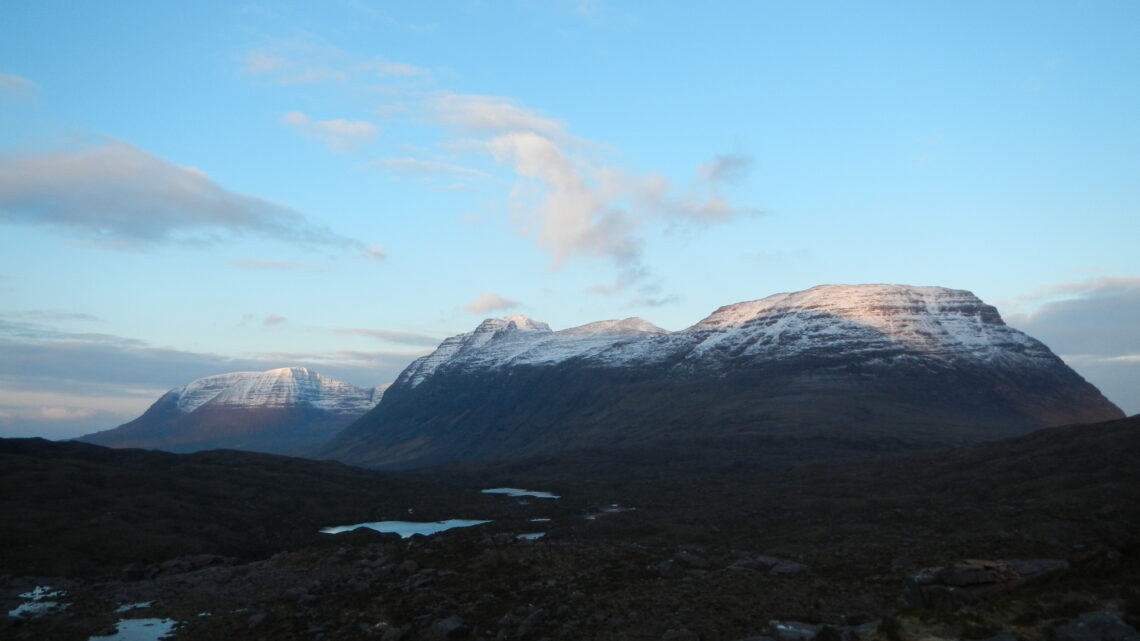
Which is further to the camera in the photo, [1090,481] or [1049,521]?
[1090,481]

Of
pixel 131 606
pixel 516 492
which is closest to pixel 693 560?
pixel 131 606

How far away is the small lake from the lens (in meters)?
69.1

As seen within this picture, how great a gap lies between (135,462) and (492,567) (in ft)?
214

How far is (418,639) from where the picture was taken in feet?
93.5

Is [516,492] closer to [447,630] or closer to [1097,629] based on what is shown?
[447,630]

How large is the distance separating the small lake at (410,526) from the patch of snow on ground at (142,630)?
31861mm

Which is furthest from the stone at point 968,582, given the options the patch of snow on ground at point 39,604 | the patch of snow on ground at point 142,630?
the patch of snow on ground at point 39,604

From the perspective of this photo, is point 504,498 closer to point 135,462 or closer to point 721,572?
point 135,462

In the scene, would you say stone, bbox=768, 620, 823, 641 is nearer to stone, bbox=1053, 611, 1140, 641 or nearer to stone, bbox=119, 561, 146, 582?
stone, bbox=1053, 611, 1140, 641

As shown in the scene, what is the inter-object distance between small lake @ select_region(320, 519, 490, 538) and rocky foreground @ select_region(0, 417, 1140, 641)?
2.14 metres

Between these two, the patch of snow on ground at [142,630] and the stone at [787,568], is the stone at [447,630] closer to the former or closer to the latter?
the patch of snow on ground at [142,630]

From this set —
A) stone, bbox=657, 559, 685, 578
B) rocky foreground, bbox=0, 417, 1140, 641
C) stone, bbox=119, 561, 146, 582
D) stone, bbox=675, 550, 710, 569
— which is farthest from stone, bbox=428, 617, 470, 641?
stone, bbox=119, 561, 146, 582

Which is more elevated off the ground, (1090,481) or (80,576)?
(1090,481)

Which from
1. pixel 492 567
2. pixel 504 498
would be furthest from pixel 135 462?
pixel 492 567
